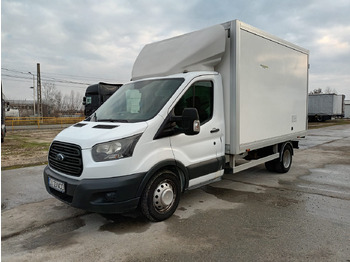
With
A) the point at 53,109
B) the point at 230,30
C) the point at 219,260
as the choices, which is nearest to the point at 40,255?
the point at 219,260

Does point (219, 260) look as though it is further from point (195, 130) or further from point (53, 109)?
point (53, 109)

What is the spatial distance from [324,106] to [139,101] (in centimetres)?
3748

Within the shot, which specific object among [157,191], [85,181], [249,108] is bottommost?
[157,191]

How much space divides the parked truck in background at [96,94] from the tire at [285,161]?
28.0 feet

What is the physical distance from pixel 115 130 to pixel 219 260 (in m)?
2.06

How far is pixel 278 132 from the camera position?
620 centimetres

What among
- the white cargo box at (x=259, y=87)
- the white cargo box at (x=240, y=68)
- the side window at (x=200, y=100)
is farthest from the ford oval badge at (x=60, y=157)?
the white cargo box at (x=259, y=87)

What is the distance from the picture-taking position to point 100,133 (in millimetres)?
3605

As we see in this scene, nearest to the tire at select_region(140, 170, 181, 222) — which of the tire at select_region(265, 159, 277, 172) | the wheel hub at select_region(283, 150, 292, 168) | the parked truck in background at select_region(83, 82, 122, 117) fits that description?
the tire at select_region(265, 159, 277, 172)

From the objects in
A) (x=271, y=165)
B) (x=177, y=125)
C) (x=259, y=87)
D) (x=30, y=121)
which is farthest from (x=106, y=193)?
(x=30, y=121)

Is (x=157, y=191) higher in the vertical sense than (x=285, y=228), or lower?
higher

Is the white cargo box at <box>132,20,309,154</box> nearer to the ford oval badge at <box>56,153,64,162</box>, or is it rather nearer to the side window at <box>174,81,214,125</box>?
the side window at <box>174,81,214,125</box>

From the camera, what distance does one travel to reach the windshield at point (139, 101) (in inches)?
159

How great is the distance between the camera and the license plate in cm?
370
